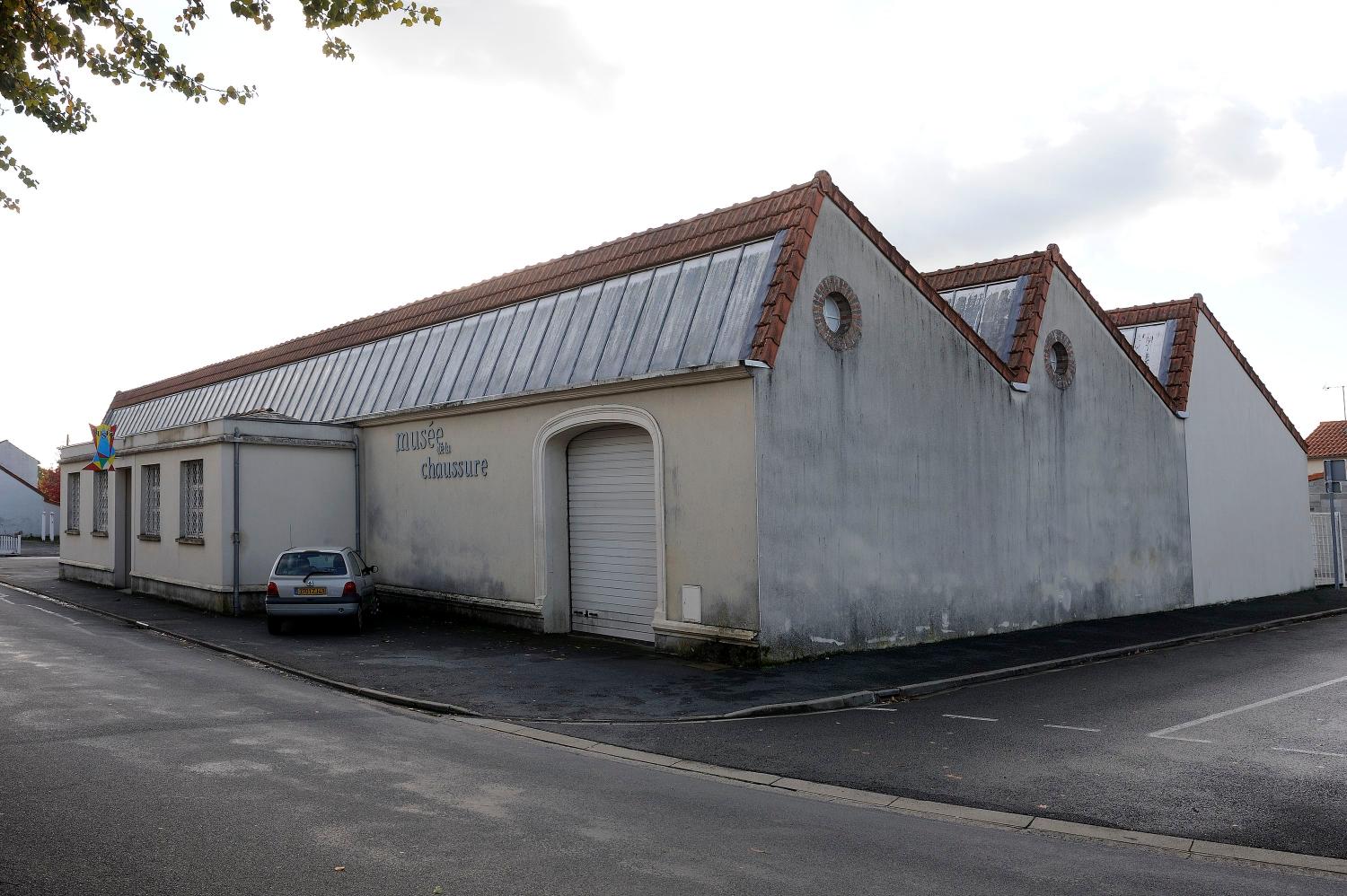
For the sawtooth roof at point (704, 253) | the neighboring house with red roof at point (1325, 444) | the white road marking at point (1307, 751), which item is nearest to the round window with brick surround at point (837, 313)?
the sawtooth roof at point (704, 253)

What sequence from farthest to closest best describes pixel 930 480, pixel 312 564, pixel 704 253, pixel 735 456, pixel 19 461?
pixel 19 461 → pixel 312 564 → pixel 930 480 → pixel 704 253 → pixel 735 456

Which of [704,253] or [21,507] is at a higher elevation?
[704,253]

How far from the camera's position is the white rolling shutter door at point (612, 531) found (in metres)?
15.5

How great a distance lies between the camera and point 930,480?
53.0 feet

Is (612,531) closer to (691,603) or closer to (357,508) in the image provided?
(691,603)

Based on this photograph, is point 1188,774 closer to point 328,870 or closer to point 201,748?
point 328,870

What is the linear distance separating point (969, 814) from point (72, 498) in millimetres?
28890

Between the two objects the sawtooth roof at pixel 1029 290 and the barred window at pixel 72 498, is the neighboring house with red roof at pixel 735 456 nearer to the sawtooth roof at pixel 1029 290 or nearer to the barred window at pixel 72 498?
the sawtooth roof at pixel 1029 290

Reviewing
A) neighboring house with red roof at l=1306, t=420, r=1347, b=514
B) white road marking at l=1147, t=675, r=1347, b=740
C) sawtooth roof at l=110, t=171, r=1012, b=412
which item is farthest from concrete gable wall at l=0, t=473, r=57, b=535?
neighboring house with red roof at l=1306, t=420, r=1347, b=514

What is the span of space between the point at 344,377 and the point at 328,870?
19915mm

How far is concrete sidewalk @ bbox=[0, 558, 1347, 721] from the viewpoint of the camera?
37.3ft

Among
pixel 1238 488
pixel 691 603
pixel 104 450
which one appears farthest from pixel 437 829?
pixel 1238 488

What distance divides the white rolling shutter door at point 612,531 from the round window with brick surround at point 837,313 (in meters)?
3.25

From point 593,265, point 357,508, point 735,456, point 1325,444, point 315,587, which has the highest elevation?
point 593,265
